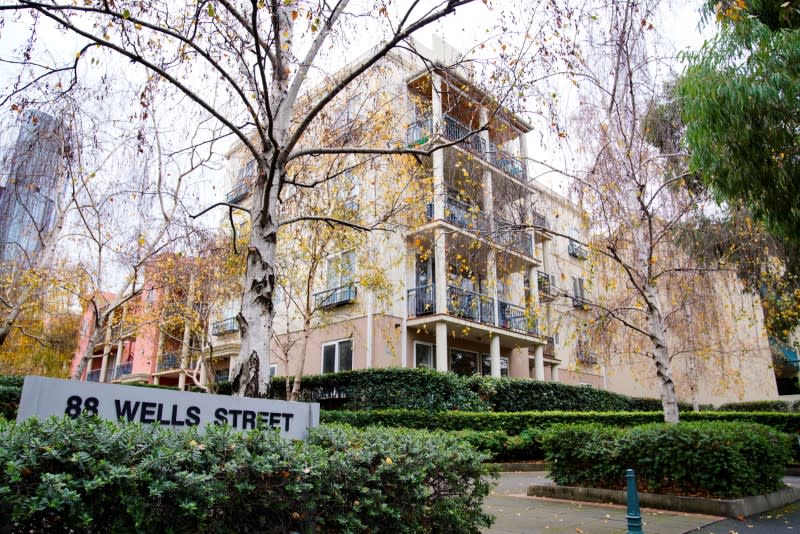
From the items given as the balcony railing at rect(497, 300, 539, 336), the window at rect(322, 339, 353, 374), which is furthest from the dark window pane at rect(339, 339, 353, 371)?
the balcony railing at rect(497, 300, 539, 336)

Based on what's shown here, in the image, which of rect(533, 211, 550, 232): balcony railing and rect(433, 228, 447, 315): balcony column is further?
rect(433, 228, 447, 315): balcony column

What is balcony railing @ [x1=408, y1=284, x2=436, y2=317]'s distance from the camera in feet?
62.1

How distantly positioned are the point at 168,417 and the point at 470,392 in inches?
534

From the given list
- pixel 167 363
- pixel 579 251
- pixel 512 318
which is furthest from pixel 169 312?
pixel 579 251

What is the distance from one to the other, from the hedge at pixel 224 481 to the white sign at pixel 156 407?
10.3 inches

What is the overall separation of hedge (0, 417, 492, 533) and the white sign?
0.85 ft

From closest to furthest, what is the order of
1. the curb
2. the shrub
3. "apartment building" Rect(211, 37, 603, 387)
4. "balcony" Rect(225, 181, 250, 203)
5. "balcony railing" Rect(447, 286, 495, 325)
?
the curb → "balcony" Rect(225, 181, 250, 203) → the shrub → "apartment building" Rect(211, 37, 603, 387) → "balcony railing" Rect(447, 286, 495, 325)

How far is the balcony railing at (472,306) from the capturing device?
18.8 m

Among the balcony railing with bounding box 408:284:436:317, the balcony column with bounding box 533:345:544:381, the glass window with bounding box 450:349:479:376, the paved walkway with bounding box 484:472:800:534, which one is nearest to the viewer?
the paved walkway with bounding box 484:472:800:534

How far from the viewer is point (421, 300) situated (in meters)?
19.3

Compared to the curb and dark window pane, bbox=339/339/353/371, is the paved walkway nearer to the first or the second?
the curb

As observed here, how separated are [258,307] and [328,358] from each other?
14.5 metres

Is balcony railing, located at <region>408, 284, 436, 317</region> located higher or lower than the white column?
higher

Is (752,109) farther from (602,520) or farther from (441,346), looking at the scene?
(441,346)
